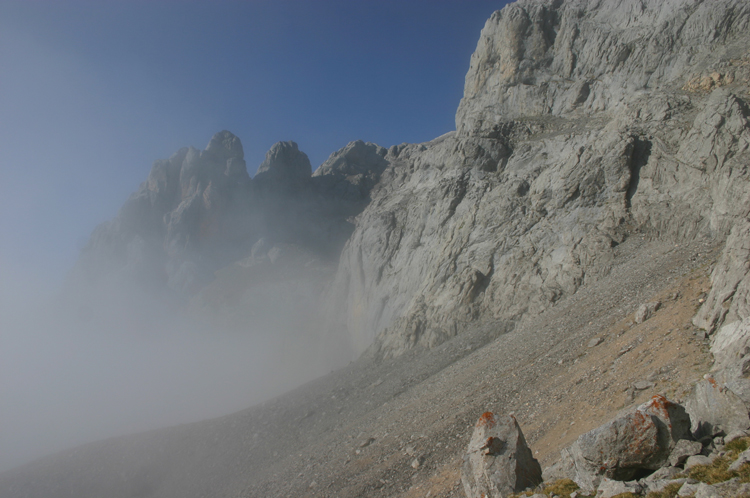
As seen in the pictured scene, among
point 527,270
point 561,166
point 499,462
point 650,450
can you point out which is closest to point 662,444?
point 650,450

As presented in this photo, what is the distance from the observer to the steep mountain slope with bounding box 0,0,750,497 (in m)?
19.4

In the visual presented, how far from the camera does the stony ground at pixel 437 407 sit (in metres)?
16.6

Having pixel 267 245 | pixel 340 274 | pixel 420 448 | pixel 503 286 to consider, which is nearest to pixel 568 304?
pixel 503 286

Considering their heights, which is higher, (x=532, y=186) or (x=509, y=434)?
(x=532, y=186)

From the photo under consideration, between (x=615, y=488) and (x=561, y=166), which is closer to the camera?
(x=615, y=488)

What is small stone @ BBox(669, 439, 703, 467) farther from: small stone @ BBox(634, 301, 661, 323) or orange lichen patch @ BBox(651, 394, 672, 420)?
small stone @ BBox(634, 301, 661, 323)

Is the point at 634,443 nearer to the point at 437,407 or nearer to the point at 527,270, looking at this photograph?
the point at 437,407

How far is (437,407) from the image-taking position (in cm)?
2444

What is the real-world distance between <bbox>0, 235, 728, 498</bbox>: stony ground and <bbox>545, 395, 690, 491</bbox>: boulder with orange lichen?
4437 mm

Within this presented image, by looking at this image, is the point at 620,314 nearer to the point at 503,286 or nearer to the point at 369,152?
the point at 503,286

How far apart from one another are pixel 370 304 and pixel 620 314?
147ft

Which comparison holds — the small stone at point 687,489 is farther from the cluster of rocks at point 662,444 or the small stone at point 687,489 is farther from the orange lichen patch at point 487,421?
the orange lichen patch at point 487,421

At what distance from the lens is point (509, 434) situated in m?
12.0

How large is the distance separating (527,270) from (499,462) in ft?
97.5
